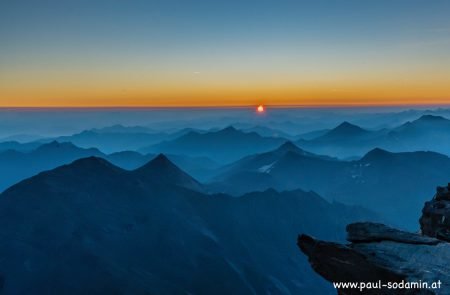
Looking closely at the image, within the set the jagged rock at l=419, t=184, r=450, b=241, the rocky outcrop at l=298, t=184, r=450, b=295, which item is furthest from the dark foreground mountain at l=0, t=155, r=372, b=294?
the rocky outcrop at l=298, t=184, r=450, b=295

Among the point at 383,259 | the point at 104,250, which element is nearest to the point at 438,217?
the point at 383,259

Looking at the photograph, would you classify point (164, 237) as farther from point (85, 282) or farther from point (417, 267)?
point (417, 267)

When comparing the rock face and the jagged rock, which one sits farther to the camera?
the jagged rock

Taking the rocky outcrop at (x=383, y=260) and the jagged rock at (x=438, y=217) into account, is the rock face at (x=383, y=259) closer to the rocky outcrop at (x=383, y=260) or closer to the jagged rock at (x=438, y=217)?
the rocky outcrop at (x=383, y=260)

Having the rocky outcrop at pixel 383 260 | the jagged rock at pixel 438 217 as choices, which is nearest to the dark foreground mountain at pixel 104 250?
the jagged rock at pixel 438 217

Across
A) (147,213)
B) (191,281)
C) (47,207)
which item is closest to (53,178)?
(47,207)

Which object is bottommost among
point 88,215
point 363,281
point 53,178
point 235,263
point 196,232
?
point 235,263

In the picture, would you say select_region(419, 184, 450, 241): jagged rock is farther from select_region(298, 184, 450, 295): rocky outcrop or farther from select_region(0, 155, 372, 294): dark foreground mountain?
select_region(0, 155, 372, 294): dark foreground mountain
